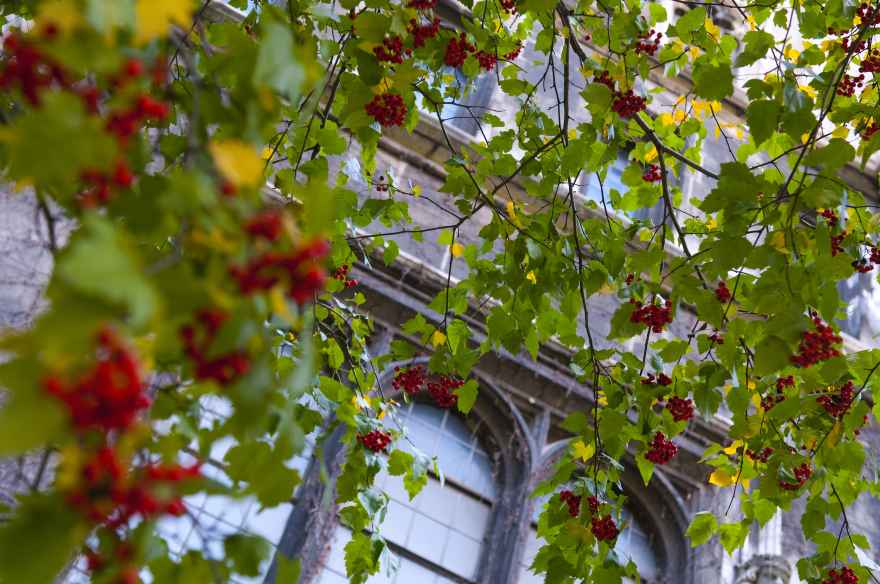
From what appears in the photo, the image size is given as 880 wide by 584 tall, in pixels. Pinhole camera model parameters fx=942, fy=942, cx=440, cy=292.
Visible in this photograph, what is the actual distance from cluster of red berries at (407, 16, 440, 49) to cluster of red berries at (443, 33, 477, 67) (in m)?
0.11

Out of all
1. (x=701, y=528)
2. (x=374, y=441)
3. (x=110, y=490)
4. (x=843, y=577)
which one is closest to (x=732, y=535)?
(x=701, y=528)

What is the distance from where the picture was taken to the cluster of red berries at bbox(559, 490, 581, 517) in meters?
3.03

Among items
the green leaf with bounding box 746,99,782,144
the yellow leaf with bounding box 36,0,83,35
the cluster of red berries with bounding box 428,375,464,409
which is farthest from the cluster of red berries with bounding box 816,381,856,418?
the yellow leaf with bounding box 36,0,83,35

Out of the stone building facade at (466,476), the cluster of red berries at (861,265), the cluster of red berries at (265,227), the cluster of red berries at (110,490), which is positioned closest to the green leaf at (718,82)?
the cluster of red berries at (861,265)

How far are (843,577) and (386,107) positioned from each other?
2.05 m

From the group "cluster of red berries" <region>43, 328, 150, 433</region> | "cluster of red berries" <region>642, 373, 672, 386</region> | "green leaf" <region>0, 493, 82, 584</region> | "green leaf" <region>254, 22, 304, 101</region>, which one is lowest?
"green leaf" <region>0, 493, 82, 584</region>

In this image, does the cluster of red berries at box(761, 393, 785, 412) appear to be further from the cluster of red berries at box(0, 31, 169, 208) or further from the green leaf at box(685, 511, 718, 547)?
the cluster of red berries at box(0, 31, 169, 208)

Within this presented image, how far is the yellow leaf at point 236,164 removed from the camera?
984mm

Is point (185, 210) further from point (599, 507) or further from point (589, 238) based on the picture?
point (589, 238)

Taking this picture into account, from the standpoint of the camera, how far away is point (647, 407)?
3104 mm

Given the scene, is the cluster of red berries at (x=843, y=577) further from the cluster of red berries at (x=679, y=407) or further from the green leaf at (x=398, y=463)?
the green leaf at (x=398, y=463)

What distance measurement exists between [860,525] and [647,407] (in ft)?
10.8

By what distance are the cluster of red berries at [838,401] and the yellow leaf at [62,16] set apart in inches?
104

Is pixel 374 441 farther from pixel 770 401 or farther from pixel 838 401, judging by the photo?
pixel 838 401
